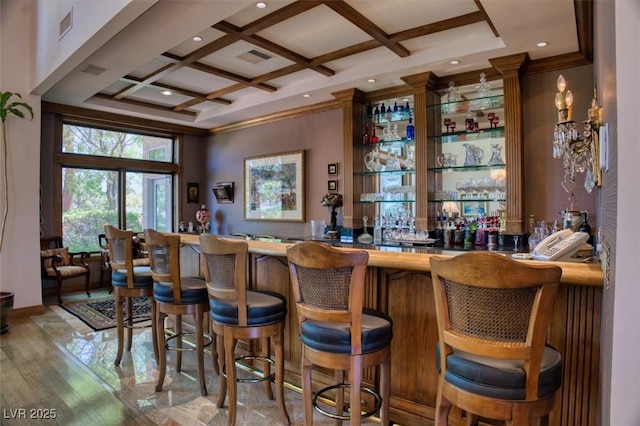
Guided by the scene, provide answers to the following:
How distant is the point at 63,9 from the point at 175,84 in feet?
4.81

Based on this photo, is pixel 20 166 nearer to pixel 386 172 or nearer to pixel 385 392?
pixel 386 172

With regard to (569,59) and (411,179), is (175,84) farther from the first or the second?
(569,59)

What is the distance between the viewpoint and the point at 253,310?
2.23 meters

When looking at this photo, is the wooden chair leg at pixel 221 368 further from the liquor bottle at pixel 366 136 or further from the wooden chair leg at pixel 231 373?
the liquor bottle at pixel 366 136

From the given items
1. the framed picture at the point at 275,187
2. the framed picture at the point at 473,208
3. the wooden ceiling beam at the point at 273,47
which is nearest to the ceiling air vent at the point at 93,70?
the wooden ceiling beam at the point at 273,47

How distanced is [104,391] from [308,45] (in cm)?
355

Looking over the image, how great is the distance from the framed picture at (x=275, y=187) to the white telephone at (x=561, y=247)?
4.13 metres

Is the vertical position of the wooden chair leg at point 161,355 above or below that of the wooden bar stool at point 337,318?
below

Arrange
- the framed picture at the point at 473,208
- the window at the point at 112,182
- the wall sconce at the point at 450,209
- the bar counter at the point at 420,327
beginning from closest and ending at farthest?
the bar counter at the point at 420,327 → the framed picture at the point at 473,208 → the wall sconce at the point at 450,209 → the window at the point at 112,182

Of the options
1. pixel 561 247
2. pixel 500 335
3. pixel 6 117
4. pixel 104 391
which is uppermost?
pixel 6 117

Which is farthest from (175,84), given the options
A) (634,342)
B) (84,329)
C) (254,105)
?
A: (634,342)

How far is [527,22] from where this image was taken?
119 inches

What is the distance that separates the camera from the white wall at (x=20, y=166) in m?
4.51

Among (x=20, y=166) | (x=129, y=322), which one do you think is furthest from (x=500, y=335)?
(x=20, y=166)
